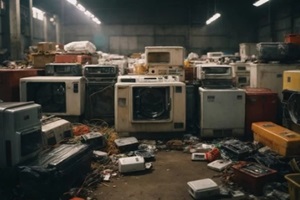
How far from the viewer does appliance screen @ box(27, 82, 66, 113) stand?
6.03 m

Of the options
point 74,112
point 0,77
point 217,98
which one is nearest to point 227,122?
point 217,98

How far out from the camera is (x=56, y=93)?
20.1 ft

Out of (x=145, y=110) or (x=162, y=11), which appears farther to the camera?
(x=162, y=11)

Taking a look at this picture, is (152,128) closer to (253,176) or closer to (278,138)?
(278,138)

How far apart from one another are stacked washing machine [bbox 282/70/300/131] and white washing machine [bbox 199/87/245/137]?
0.67 meters

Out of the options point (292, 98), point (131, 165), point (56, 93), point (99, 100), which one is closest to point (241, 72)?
point (292, 98)

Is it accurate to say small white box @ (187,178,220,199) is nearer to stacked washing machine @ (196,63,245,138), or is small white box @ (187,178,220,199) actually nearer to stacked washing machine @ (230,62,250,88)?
stacked washing machine @ (196,63,245,138)

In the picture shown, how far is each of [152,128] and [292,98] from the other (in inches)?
87.4

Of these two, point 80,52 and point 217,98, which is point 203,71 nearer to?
point 217,98

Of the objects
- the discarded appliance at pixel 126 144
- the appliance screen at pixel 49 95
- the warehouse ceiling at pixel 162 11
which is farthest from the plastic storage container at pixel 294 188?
the warehouse ceiling at pixel 162 11

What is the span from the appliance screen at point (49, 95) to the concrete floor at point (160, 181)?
2403 millimetres

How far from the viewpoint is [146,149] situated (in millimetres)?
4898

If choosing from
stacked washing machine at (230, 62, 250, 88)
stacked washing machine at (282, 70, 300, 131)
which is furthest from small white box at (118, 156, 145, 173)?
stacked washing machine at (230, 62, 250, 88)

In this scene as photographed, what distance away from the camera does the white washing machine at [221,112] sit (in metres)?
5.39
